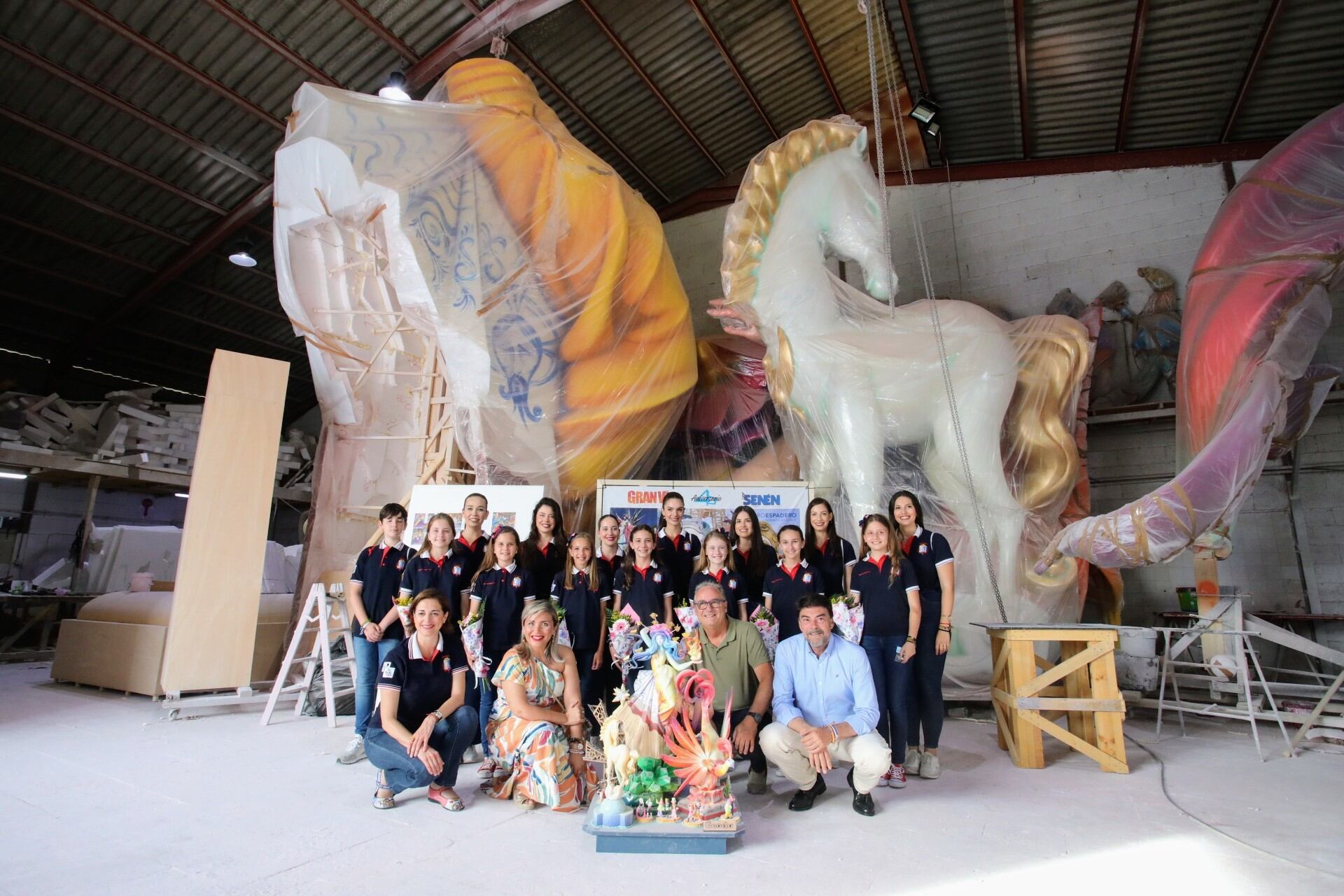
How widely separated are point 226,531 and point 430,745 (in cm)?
295

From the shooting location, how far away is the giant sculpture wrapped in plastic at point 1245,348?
4.16m

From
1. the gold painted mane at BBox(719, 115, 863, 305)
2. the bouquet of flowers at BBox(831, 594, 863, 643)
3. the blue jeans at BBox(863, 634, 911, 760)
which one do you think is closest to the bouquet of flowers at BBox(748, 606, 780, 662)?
the bouquet of flowers at BBox(831, 594, 863, 643)

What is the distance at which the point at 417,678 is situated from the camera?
2.80 metres

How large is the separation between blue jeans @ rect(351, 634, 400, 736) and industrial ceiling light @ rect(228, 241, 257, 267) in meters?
6.14

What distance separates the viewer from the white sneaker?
330 centimetres

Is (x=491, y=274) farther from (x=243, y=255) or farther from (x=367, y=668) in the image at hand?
(x=243, y=255)

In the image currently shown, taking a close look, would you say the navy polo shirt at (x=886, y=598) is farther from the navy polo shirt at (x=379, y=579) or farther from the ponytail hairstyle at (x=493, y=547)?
the navy polo shirt at (x=379, y=579)

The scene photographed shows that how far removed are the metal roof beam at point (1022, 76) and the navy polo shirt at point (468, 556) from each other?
19.7 feet

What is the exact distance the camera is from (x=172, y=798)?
2.69 meters

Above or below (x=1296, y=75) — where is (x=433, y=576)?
below

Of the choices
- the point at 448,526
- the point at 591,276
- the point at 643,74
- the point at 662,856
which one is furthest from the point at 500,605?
the point at 643,74

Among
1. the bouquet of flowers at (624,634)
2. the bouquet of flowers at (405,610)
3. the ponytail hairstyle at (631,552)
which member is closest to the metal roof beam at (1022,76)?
the ponytail hairstyle at (631,552)

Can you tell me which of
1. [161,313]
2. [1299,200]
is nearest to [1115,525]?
[1299,200]

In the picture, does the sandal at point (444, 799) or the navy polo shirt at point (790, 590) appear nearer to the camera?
the sandal at point (444, 799)
